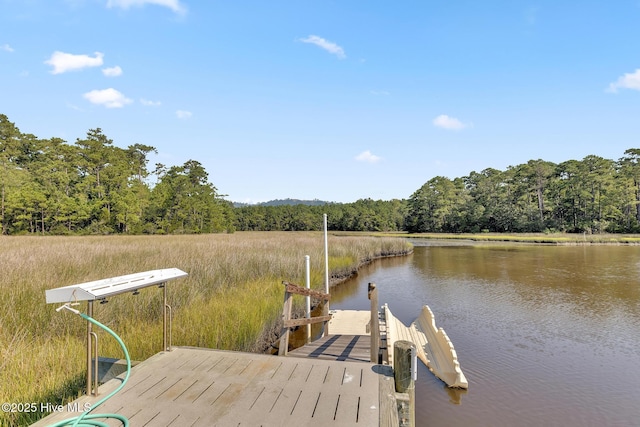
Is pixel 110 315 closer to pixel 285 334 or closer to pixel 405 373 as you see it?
pixel 285 334

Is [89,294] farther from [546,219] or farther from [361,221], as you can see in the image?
[361,221]

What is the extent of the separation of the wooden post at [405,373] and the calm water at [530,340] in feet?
8.73

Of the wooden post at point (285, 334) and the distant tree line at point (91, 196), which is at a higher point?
the distant tree line at point (91, 196)

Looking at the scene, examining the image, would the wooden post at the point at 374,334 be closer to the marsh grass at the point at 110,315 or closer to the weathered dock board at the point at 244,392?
the weathered dock board at the point at 244,392

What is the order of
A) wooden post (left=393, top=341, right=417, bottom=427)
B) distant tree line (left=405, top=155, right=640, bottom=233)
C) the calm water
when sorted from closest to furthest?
wooden post (left=393, top=341, right=417, bottom=427), the calm water, distant tree line (left=405, top=155, right=640, bottom=233)

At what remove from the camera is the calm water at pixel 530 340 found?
18.4ft

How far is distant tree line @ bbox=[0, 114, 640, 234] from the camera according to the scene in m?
36.1

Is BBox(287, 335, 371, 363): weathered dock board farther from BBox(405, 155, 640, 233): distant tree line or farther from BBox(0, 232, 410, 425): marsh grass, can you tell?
BBox(405, 155, 640, 233): distant tree line

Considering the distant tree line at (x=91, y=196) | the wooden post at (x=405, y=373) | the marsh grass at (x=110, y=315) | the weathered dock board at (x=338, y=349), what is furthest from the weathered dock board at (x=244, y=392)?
the distant tree line at (x=91, y=196)

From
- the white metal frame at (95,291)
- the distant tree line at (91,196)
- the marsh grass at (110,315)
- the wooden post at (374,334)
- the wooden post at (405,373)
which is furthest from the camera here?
the distant tree line at (91,196)

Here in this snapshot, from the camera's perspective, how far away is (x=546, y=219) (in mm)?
57469

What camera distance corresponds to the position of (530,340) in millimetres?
8961

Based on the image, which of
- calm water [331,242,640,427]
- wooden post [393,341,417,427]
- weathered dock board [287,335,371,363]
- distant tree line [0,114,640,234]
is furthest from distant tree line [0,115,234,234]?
wooden post [393,341,417,427]

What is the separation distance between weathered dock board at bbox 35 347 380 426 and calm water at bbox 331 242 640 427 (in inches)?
117
